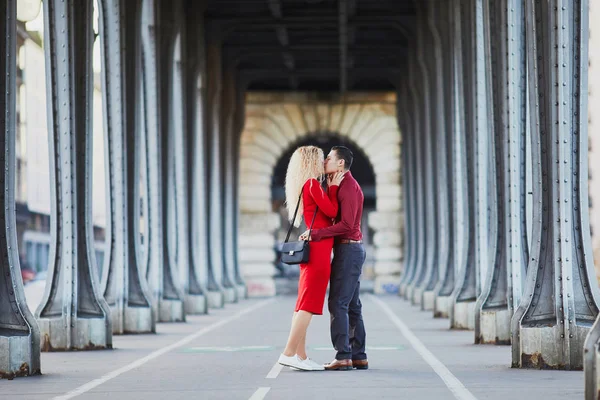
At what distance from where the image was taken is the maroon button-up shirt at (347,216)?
12891 mm

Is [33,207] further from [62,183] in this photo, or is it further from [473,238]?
[62,183]

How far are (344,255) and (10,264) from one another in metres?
3.23

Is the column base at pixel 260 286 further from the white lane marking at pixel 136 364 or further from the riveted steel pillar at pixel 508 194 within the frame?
the riveted steel pillar at pixel 508 194

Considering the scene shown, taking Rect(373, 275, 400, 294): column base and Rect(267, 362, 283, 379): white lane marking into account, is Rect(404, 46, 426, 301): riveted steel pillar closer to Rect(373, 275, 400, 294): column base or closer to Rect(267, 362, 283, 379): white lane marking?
Rect(373, 275, 400, 294): column base

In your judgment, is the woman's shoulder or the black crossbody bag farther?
the woman's shoulder

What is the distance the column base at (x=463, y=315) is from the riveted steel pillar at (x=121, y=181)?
494 cm

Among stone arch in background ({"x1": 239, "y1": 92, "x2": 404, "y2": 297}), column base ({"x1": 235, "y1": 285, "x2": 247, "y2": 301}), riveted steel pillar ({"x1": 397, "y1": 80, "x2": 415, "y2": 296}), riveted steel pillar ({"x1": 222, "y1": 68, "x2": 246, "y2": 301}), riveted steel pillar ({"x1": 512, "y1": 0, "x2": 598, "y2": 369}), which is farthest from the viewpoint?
stone arch in background ({"x1": 239, "y1": 92, "x2": 404, "y2": 297})

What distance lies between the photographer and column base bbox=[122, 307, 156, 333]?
21.5 m

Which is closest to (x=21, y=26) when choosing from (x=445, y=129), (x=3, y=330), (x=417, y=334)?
(x=445, y=129)

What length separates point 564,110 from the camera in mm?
13664

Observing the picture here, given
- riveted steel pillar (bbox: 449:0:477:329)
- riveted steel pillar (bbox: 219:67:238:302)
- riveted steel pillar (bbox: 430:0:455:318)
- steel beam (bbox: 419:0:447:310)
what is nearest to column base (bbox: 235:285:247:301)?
riveted steel pillar (bbox: 219:67:238:302)

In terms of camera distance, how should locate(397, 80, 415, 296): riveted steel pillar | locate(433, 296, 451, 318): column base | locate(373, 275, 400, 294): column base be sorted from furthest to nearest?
locate(373, 275, 400, 294): column base < locate(397, 80, 415, 296): riveted steel pillar < locate(433, 296, 451, 318): column base

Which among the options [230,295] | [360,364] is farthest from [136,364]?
[230,295]

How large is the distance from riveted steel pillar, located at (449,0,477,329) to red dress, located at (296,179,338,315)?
935 centimetres
